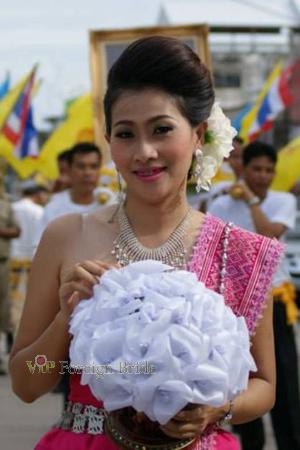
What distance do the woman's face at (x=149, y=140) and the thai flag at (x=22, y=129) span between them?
11.9 m

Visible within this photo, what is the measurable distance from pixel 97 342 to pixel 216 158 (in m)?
0.77

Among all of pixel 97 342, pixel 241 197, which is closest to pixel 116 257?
pixel 97 342

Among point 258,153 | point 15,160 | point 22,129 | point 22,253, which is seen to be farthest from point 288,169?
point 15,160

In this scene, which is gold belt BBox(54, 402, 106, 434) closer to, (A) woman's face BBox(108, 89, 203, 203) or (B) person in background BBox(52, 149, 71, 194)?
(A) woman's face BBox(108, 89, 203, 203)

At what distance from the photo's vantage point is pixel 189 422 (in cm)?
225

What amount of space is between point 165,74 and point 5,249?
7.07 m

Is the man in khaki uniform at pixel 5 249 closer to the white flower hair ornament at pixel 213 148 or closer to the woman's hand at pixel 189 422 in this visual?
the white flower hair ornament at pixel 213 148

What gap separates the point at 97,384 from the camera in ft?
7.36

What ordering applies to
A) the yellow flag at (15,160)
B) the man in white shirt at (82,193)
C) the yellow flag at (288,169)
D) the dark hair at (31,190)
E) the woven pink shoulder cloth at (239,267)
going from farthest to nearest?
the yellow flag at (15,160) → the dark hair at (31,190) → the yellow flag at (288,169) → the man in white shirt at (82,193) → the woven pink shoulder cloth at (239,267)

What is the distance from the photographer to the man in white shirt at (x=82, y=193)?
6.86 m

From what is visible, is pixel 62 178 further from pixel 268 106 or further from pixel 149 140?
pixel 149 140

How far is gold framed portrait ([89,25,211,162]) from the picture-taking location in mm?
8289

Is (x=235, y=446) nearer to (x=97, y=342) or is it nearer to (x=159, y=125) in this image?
(x=97, y=342)

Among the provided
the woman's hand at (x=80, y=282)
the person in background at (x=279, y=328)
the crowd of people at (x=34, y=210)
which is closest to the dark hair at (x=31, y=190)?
the crowd of people at (x=34, y=210)
